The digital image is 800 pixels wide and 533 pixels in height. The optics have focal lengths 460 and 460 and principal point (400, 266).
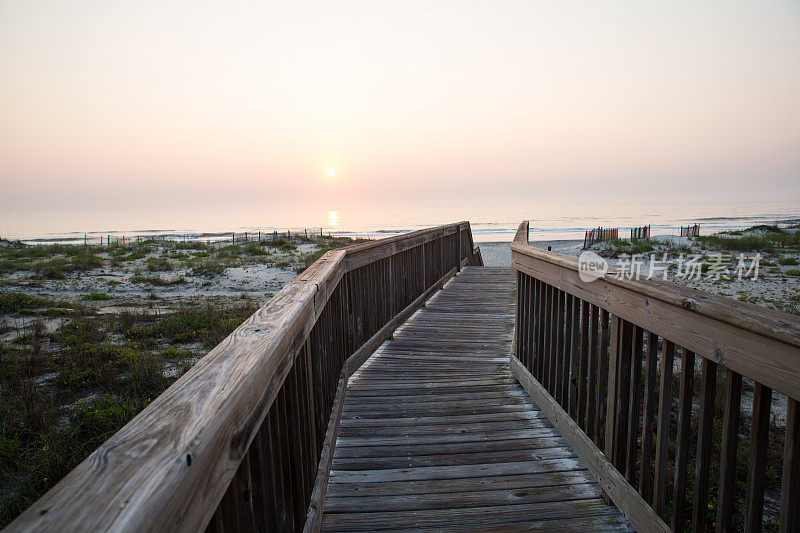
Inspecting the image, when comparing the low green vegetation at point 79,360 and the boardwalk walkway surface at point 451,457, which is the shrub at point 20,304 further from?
the boardwalk walkway surface at point 451,457

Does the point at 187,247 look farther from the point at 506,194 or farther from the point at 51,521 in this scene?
the point at 506,194

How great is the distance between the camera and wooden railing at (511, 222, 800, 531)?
146cm

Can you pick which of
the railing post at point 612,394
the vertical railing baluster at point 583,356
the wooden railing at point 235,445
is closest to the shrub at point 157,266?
the wooden railing at point 235,445

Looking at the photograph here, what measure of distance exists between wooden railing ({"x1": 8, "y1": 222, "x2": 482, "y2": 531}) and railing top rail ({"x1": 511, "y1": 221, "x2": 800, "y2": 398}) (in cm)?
153

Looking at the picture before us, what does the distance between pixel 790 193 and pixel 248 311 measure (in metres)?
208

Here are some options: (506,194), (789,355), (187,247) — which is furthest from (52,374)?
(506,194)

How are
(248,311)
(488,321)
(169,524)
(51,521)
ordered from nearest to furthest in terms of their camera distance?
(51,521)
(169,524)
(488,321)
(248,311)

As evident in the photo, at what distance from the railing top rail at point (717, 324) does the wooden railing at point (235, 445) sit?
153 cm

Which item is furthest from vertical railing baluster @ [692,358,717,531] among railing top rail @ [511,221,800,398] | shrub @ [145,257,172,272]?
shrub @ [145,257,172,272]

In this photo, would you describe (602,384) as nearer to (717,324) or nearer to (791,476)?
(717,324)

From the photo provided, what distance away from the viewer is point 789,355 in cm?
134

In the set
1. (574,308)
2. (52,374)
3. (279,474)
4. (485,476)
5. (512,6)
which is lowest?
(52,374)

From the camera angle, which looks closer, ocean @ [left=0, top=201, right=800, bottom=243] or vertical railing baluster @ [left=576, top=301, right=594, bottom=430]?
vertical railing baluster @ [left=576, top=301, right=594, bottom=430]

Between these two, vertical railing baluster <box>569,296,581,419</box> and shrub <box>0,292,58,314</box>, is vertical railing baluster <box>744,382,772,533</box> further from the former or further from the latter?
shrub <box>0,292,58,314</box>
